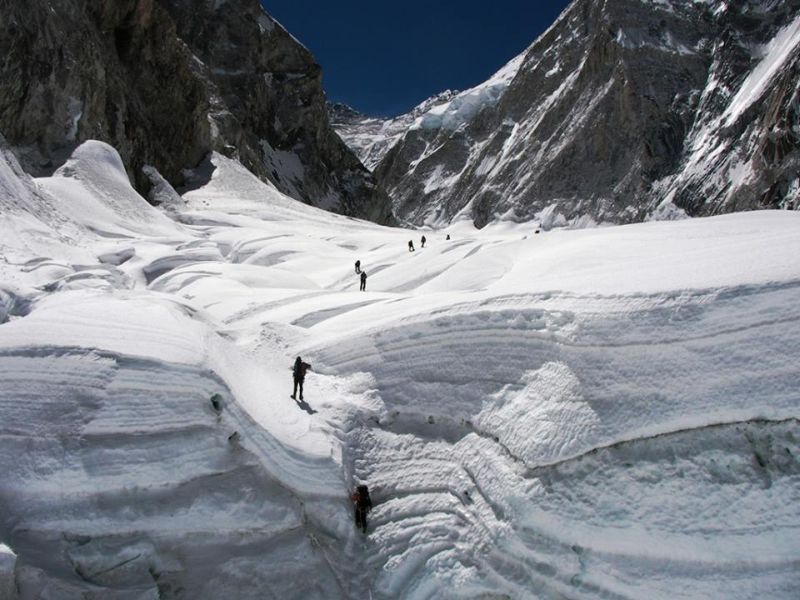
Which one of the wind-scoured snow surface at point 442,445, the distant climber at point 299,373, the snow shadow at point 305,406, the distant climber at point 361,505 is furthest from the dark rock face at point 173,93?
the distant climber at point 361,505

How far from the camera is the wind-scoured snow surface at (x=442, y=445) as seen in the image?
791cm

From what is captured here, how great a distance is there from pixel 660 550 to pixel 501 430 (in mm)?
2667

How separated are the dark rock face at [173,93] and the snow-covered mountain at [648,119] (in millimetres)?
31238

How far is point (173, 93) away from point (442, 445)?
5364 cm

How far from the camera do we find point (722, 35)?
98375 mm

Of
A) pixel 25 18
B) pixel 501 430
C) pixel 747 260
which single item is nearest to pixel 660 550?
pixel 501 430

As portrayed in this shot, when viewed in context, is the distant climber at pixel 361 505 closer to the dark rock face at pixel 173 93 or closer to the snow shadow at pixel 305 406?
the snow shadow at pixel 305 406

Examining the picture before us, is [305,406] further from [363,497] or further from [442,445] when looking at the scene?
[442,445]

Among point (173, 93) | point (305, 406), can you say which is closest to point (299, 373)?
point (305, 406)

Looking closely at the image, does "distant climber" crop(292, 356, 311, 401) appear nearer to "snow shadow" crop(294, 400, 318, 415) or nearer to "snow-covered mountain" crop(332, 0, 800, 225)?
"snow shadow" crop(294, 400, 318, 415)

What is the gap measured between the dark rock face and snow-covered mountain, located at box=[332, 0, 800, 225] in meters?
31.2

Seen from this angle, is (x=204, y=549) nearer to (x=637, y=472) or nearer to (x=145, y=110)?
(x=637, y=472)

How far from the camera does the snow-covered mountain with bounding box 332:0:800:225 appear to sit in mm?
74812

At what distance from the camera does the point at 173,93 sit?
55.9m
